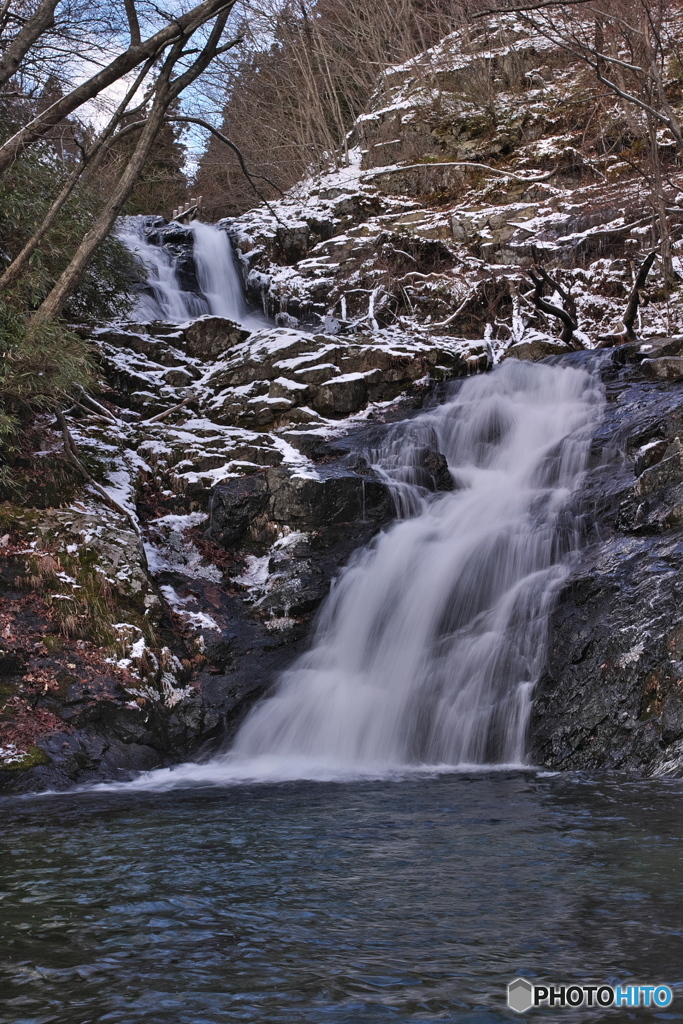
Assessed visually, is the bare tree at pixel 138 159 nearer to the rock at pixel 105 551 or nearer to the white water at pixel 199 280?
the rock at pixel 105 551

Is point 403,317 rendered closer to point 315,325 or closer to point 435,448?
point 315,325

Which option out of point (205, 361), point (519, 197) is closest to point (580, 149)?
point (519, 197)

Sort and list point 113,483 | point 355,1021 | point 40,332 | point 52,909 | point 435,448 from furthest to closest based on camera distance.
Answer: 1. point 435,448
2. point 113,483
3. point 40,332
4. point 52,909
5. point 355,1021

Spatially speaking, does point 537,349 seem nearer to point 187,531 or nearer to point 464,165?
point 464,165

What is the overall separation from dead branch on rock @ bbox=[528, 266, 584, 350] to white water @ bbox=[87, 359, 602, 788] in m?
2.61

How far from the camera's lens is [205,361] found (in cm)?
1255

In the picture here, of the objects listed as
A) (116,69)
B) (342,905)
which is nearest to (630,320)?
(116,69)

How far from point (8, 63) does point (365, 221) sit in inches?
343

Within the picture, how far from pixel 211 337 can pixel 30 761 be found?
851 cm

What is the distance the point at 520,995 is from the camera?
2252 millimetres

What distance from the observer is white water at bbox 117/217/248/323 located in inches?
566

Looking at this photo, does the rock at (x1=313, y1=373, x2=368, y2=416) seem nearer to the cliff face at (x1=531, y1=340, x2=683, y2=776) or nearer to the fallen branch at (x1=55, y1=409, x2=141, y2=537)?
the fallen branch at (x1=55, y1=409, x2=141, y2=537)

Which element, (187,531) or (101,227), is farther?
(101,227)

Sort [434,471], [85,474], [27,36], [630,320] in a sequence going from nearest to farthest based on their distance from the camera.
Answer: [27,36] < [85,474] < [434,471] < [630,320]
